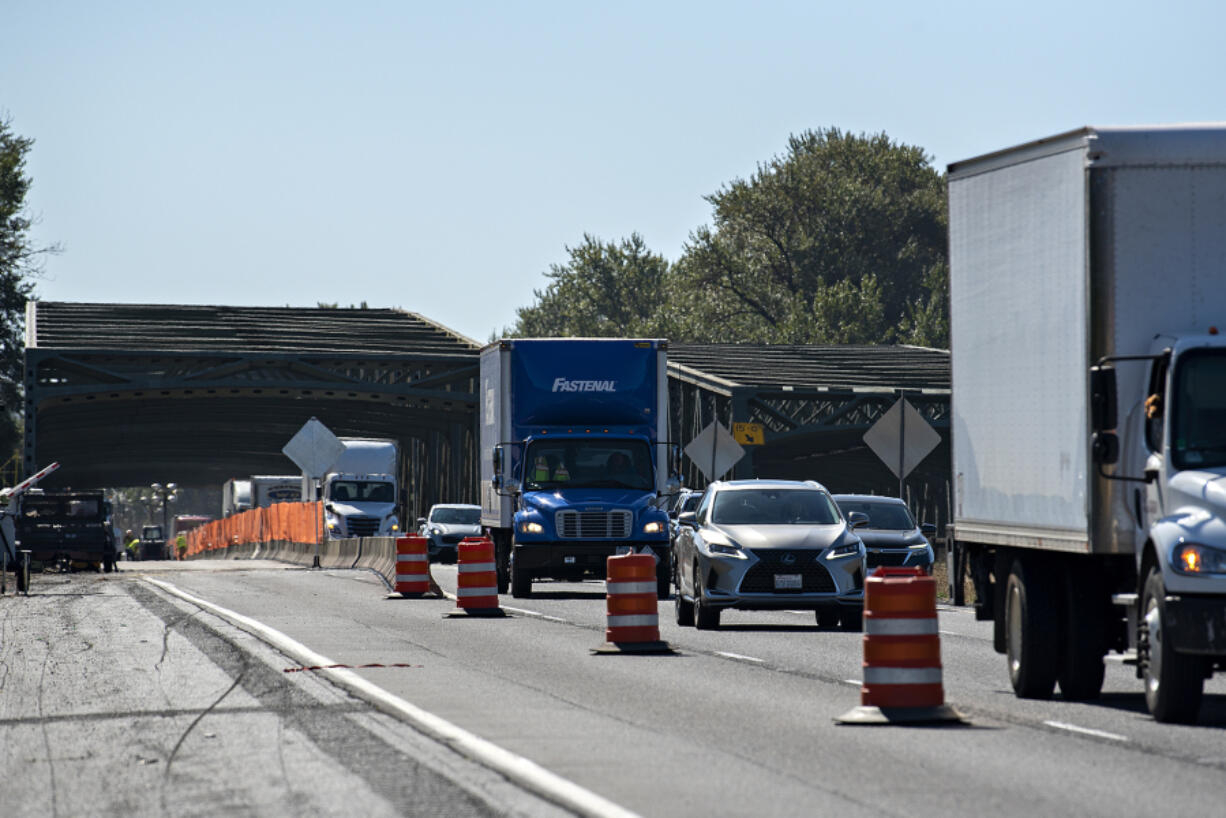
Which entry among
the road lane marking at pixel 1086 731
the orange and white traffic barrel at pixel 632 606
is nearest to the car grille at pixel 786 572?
the orange and white traffic barrel at pixel 632 606

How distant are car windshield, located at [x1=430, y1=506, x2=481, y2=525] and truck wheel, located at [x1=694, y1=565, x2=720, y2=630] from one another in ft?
87.8

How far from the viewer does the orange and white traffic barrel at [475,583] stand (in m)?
24.3

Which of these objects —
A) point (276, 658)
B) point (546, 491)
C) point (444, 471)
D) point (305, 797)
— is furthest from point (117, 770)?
point (444, 471)

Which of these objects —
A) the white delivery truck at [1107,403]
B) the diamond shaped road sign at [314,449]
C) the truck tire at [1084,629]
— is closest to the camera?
the white delivery truck at [1107,403]

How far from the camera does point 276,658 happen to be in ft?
55.8

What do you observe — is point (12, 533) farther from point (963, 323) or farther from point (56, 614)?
point (963, 323)

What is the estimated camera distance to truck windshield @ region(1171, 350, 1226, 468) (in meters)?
11.9

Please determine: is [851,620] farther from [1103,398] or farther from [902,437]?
[1103,398]

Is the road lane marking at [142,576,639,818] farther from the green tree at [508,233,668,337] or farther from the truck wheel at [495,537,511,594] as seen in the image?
the green tree at [508,233,668,337]

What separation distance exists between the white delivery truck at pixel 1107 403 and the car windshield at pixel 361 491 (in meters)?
45.7

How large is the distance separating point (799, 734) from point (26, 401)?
42918 millimetres

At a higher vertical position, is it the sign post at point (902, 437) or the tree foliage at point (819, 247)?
the tree foliage at point (819, 247)

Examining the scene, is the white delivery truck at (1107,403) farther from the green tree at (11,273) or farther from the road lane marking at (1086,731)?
the green tree at (11,273)

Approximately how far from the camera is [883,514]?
2975cm
